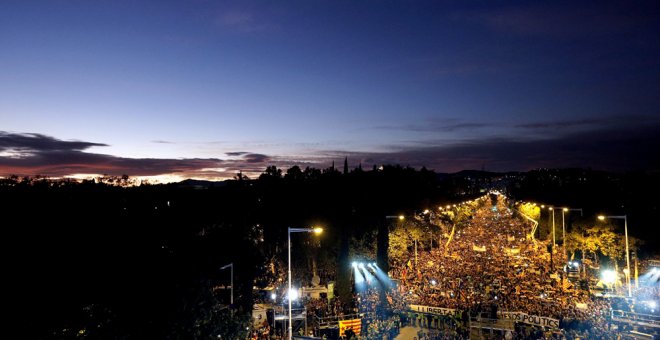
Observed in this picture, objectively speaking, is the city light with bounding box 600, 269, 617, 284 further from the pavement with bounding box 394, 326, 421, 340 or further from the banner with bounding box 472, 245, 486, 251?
the banner with bounding box 472, 245, 486, 251

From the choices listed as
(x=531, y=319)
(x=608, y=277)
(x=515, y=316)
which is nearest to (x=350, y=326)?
(x=515, y=316)

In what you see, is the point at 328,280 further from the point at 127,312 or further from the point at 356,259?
the point at 127,312

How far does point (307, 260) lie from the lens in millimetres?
44500

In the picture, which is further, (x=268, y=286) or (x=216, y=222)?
(x=216, y=222)

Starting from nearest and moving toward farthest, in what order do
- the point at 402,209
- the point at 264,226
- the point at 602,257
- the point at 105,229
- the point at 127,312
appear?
the point at 127,312
the point at 105,229
the point at 264,226
the point at 602,257
the point at 402,209

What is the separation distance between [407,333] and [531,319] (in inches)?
261

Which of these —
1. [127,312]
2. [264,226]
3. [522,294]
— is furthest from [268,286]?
[127,312]

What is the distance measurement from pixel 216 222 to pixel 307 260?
855 centimetres

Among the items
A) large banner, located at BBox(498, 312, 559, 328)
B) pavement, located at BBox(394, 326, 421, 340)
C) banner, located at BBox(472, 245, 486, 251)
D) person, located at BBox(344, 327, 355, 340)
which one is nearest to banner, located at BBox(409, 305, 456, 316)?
pavement, located at BBox(394, 326, 421, 340)

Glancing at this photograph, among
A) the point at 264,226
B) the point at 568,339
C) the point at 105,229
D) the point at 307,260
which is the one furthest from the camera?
the point at 264,226

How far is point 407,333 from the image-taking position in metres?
29.2

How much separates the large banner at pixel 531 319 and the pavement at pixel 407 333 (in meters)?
4.87

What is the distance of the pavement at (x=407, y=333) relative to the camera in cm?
2842

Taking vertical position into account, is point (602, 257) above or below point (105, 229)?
below
